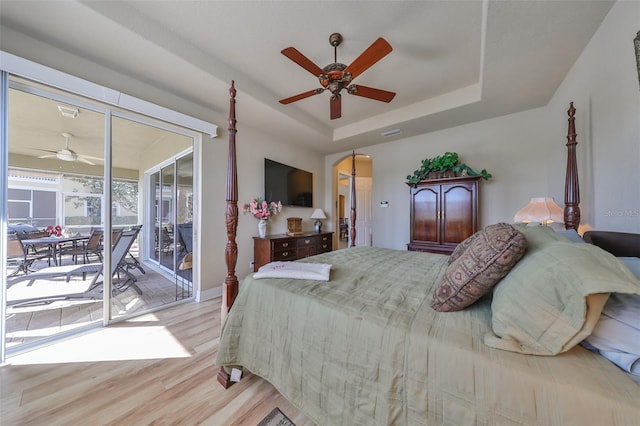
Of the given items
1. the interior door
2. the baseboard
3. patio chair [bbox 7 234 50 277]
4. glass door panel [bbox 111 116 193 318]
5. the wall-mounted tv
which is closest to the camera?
patio chair [bbox 7 234 50 277]

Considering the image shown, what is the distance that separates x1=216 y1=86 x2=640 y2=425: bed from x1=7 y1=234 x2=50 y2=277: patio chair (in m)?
1.92

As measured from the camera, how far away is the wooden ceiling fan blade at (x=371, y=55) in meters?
1.61

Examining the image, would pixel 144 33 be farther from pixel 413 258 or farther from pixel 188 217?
pixel 413 258

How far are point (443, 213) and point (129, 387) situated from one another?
12.1 feet

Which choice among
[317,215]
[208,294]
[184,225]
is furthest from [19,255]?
[317,215]

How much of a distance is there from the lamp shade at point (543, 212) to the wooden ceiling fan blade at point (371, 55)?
196cm

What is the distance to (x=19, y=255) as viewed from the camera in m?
1.88

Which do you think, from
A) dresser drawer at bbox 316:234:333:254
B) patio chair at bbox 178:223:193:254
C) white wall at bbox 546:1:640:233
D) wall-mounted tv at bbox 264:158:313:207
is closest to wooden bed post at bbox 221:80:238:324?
patio chair at bbox 178:223:193:254

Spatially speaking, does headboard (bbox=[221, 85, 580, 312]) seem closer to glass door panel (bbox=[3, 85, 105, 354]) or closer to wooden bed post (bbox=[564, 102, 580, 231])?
wooden bed post (bbox=[564, 102, 580, 231])

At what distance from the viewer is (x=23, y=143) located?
73.8 inches

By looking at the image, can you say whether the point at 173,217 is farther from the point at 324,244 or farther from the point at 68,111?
the point at 324,244

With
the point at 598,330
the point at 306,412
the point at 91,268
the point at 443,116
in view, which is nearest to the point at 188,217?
the point at 91,268

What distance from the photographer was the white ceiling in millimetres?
1666

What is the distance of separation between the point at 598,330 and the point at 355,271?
3.71ft
